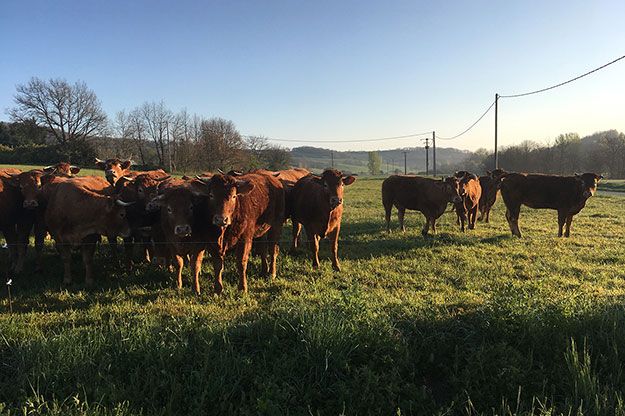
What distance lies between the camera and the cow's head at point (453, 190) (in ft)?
41.4

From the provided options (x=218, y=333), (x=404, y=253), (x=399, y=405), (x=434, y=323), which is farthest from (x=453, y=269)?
(x=218, y=333)

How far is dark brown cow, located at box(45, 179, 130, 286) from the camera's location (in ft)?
24.2

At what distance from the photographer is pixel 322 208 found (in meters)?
8.62

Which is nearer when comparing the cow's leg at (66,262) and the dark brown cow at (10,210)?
the cow's leg at (66,262)

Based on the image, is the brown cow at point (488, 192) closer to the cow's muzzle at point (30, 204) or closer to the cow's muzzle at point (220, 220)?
the cow's muzzle at point (220, 220)

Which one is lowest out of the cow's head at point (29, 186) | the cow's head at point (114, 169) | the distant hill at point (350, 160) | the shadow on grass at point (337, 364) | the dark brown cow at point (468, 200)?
the shadow on grass at point (337, 364)

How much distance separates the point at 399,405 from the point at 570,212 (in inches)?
464

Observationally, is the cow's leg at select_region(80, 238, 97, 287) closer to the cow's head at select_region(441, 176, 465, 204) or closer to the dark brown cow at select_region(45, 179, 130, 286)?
the dark brown cow at select_region(45, 179, 130, 286)

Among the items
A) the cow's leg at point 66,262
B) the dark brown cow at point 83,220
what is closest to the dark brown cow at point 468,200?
the dark brown cow at point 83,220

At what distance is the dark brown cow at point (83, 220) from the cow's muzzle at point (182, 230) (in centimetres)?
177

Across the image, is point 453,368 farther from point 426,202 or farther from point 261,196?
point 426,202

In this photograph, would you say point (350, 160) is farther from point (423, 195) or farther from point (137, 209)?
point (137, 209)

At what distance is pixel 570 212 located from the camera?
12.9 metres

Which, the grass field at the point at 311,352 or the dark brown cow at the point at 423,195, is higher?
the dark brown cow at the point at 423,195
